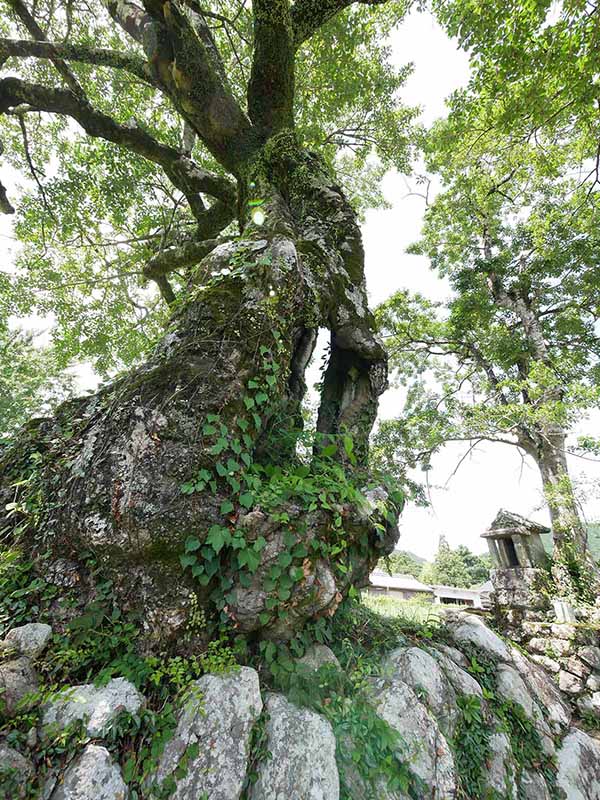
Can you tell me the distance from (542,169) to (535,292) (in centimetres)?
506

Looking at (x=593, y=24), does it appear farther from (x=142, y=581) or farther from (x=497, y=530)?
(x=497, y=530)

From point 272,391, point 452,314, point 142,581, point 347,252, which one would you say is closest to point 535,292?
point 452,314

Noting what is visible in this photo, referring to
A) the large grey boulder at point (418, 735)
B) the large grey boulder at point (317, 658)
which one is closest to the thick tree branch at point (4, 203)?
the large grey boulder at point (317, 658)

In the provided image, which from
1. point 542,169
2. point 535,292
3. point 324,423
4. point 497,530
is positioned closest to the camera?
point 324,423

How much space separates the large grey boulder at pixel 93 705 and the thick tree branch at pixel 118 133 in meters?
6.02

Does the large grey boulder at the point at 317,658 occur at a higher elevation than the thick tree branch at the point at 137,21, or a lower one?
lower

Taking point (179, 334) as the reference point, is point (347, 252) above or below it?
above

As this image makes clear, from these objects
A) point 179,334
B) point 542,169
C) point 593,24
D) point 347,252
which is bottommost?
point 179,334

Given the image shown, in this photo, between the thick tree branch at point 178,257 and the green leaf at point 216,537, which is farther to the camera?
the thick tree branch at point 178,257

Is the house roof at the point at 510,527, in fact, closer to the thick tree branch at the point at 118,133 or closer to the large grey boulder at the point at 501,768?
the large grey boulder at the point at 501,768

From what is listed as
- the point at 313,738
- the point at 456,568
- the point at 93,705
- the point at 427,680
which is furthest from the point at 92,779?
the point at 456,568

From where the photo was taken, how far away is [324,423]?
4.07 m

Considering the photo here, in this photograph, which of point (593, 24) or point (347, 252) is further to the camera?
point (347, 252)

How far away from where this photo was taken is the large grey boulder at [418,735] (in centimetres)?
199
